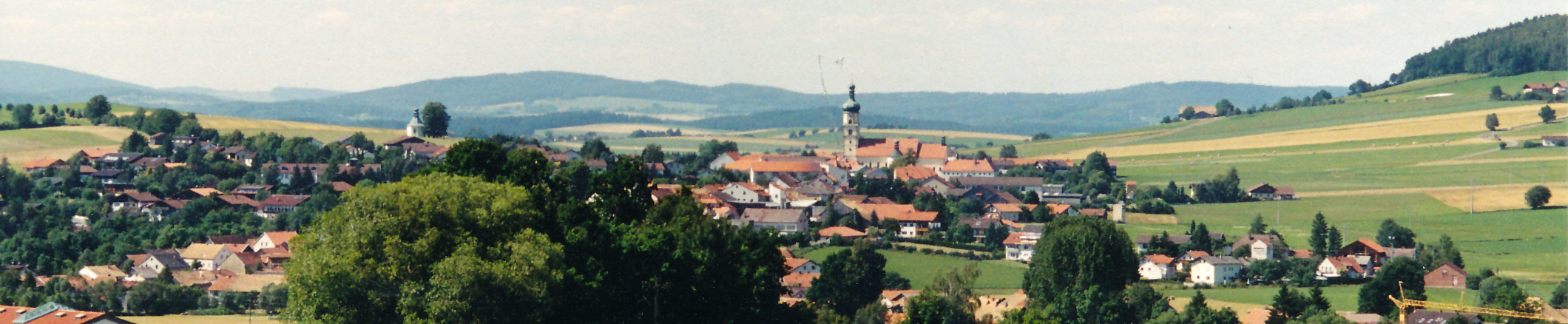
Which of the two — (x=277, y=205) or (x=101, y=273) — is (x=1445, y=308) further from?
(x=277, y=205)

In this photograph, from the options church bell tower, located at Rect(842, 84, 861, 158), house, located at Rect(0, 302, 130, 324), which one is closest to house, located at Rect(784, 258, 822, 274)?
house, located at Rect(0, 302, 130, 324)

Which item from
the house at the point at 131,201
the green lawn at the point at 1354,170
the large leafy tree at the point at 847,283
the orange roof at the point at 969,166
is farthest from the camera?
the orange roof at the point at 969,166

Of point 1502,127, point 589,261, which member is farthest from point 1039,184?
point 589,261

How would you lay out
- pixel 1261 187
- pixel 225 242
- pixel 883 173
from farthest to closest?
pixel 883 173
pixel 1261 187
pixel 225 242

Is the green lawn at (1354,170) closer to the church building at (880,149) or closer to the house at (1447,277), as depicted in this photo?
the church building at (880,149)

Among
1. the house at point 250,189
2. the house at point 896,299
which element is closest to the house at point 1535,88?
the house at point 896,299

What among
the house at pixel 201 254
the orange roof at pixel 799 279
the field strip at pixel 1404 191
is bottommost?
the house at pixel 201 254

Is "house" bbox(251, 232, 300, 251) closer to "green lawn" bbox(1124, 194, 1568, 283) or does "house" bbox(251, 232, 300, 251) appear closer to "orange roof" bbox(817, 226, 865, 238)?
"orange roof" bbox(817, 226, 865, 238)

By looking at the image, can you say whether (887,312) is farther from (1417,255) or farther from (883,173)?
(883,173)
